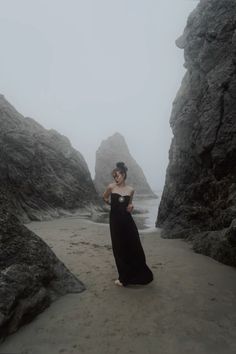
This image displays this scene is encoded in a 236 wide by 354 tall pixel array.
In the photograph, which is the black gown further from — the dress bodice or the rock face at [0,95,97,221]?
the rock face at [0,95,97,221]

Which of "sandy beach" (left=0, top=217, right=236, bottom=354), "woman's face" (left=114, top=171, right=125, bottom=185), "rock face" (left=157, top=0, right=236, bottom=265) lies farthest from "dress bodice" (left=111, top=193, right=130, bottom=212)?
"rock face" (left=157, top=0, right=236, bottom=265)

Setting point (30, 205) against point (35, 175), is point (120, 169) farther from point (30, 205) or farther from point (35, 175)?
point (35, 175)

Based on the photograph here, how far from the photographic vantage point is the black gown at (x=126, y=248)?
5.79 meters

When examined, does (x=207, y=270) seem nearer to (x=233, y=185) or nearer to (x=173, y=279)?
(x=173, y=279)

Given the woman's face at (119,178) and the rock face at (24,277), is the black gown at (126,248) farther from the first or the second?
the rock face at (24,277)

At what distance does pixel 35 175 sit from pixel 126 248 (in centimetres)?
1696

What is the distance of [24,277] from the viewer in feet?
14.2

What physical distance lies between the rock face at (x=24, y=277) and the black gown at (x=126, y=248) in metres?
0.91

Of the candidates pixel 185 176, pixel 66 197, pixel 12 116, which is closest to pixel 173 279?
pixel 185 176

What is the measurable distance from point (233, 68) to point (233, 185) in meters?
4.66

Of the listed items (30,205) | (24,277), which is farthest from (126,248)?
(30,205)

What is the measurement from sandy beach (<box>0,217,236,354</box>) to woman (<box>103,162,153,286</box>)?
0.72 feet

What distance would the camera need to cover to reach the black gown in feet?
19.0

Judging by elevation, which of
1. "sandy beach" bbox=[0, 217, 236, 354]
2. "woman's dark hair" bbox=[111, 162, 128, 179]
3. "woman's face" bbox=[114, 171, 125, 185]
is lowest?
"sandy beach" bbox=[0, 217, 236, 354]
